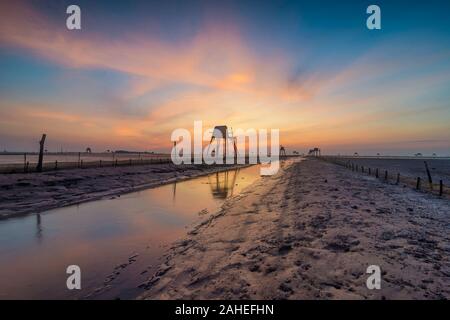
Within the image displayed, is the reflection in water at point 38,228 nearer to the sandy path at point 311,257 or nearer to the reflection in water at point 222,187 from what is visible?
the sandy path at point 311,257

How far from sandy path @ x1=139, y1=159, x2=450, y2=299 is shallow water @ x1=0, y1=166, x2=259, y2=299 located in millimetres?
1023

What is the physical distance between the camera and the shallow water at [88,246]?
6312 mm

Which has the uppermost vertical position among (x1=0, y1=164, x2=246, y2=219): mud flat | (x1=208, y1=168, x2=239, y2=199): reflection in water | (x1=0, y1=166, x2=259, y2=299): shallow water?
(x1=0, y1=164, x2=246, y2=219): mud flat

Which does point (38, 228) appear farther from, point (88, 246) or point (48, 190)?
point (48, 190)

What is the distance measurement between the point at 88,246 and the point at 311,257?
7.71 m

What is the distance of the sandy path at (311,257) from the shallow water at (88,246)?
1023mm

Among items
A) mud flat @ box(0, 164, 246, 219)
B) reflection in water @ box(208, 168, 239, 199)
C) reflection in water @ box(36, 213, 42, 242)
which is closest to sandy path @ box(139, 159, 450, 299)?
reflection in water @ box(36, 213, 42, 242)

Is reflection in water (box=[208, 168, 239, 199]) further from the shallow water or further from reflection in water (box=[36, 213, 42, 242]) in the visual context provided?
reflection in water (box=[36, 213, 42, 242])

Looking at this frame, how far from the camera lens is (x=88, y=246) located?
9.45m

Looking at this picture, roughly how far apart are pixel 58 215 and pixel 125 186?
1378 cm

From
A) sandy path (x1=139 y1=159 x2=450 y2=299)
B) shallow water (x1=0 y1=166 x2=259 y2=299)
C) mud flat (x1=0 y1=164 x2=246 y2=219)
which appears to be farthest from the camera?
mud flat (x1=0 y1=164 x2=246 y2=219)

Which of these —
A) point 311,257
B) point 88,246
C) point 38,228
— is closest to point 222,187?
point 38,228

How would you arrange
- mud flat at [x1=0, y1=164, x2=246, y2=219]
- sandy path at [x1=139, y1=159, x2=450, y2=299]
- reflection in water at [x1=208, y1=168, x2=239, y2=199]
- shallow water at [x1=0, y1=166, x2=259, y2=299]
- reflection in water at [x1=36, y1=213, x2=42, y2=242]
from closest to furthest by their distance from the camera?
sandy path at [x1=139, y1=159, x2=450, y2=299] < shallow water at [x1=0, y1=166, x2=259, y2=299] < reflection in water at [x1=36, y1=213, x2=42, y2=242] < mud flat at [x1=0, y1=164, x2=246, y2=219] < reflection in water at [x1=208, y1=168, x2=239, y2=199]

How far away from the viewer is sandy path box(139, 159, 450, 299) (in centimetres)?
541
